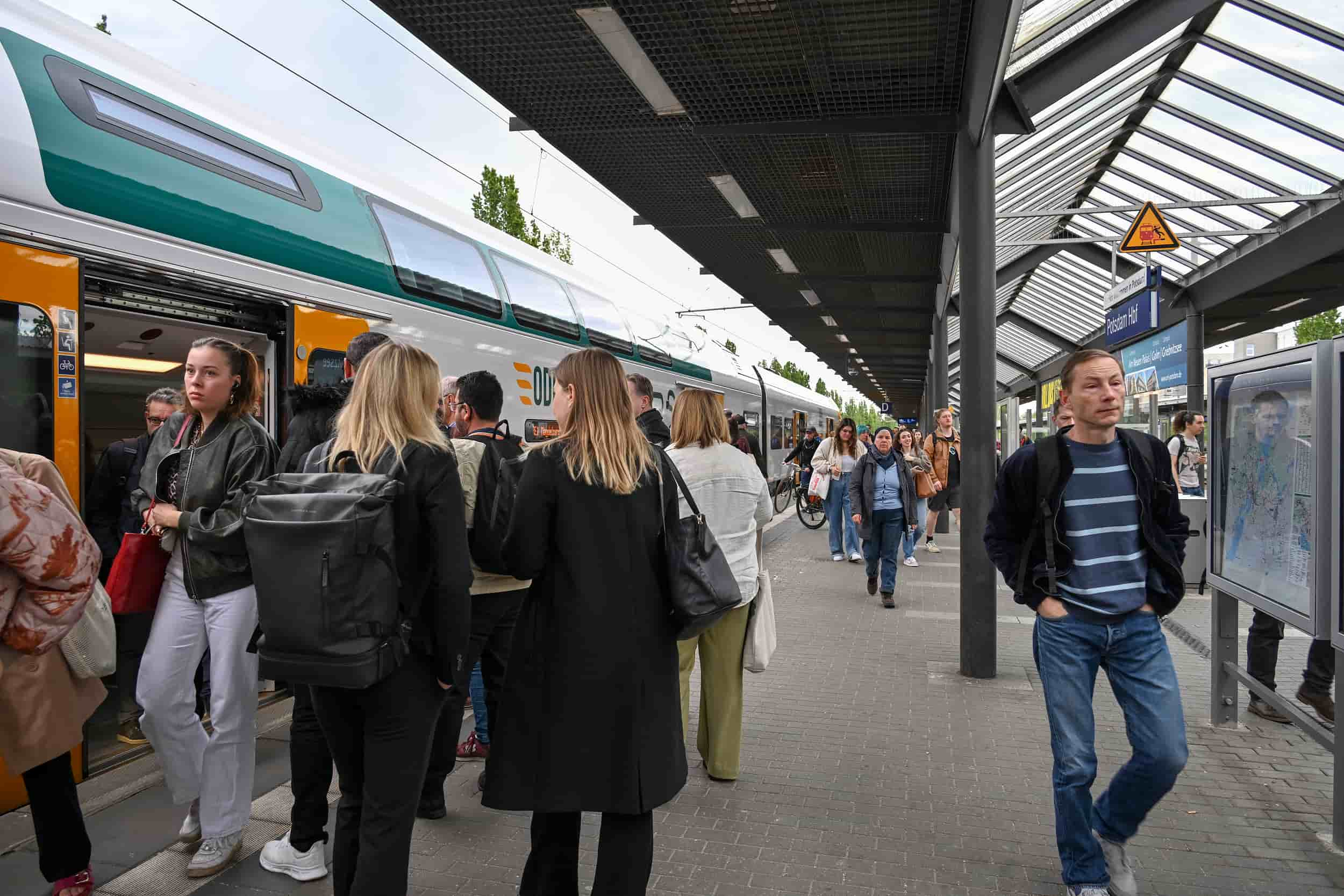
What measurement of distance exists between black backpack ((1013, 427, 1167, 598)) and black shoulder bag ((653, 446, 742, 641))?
1.28m

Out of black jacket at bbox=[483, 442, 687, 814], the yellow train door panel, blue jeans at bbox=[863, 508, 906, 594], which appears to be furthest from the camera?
blue jeans at bbox=[863, 508, 906, 594]

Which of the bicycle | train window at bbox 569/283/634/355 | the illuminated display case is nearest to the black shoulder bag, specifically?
the illuminated display case

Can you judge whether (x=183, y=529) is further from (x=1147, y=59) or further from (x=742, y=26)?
(x=1147, y=59)

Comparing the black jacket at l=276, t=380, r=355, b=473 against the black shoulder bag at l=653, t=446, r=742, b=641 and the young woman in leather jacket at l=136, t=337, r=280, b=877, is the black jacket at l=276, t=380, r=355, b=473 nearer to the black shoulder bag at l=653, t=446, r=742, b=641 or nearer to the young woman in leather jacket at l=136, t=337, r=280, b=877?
→ the young woman in leather jacket at l=136, t=337, r=280, b=877

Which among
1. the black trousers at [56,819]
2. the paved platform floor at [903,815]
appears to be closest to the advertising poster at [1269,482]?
the paved platform floor at [903,815]

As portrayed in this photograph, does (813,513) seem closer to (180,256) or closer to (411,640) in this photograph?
(180,256)

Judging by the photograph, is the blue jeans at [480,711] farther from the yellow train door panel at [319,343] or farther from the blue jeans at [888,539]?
the blue jeans at [888,539]

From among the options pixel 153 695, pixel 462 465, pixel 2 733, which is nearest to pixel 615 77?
pixel 462 465

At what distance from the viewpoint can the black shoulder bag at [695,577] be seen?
2578mm

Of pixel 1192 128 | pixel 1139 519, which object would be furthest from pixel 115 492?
pixel 1192 128

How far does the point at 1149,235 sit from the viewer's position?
1027 cm

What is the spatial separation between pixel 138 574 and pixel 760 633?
2.64 metres

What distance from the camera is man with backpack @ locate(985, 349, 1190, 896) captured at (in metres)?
3.20

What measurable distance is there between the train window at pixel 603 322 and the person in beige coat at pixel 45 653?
7497 mm
